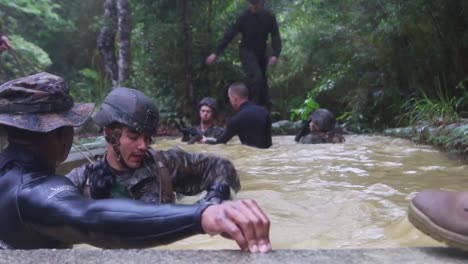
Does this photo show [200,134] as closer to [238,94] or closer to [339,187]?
[238,94]

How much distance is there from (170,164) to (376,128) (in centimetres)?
970

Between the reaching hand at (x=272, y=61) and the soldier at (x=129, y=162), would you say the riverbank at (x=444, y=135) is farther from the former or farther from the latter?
the soldier at (x=129, y=162)

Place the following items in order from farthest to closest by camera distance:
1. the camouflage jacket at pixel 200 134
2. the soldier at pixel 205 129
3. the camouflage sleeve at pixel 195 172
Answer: the soldier at pixel 205 129 → the camouflage jacket at pixel 200 134 → the camouflage sleeve at pixel 195 172

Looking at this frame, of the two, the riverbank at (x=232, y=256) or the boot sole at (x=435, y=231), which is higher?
the boot sole at (x=435, y=231)

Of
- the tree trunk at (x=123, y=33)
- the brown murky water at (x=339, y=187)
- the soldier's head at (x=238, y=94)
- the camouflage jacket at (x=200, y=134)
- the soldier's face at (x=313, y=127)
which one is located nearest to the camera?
the brown murky water at (x=339, y=187)

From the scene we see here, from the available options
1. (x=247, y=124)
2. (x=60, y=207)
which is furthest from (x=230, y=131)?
(x=60, y=207)

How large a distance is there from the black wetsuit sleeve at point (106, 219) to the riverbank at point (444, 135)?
569 centimetres

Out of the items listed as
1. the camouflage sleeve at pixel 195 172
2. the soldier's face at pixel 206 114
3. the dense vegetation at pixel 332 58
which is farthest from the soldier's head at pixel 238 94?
the camouflage sleeve at pixel 195 172

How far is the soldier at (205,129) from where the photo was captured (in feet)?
31.3

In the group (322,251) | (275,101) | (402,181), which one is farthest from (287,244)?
(275,101)

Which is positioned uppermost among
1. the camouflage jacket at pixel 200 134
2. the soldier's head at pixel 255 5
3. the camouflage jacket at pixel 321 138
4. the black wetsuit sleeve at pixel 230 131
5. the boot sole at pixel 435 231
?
the soldier's head at pixel 255 5

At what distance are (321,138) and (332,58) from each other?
622 cm

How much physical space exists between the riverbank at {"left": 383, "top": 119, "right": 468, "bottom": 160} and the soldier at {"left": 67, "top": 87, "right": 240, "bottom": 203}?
167 inches

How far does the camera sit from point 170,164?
3.84 meters
